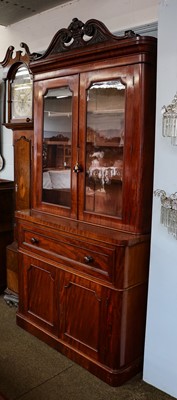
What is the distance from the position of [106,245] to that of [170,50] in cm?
106

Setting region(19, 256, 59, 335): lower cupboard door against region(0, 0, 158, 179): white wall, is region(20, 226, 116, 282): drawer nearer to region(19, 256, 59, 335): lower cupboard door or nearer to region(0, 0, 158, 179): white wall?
region(19, 256, 59, 335): lower cupboard door

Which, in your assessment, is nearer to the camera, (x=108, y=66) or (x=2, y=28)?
(x=108, y=66)

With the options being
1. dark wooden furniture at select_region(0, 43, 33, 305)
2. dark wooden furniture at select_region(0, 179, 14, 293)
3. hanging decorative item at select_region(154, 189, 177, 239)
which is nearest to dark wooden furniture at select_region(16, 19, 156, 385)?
hanging decorative item at select_region(154, 189, 177, 239)

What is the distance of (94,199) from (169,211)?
1.69 ft

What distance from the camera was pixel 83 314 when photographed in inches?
88.1

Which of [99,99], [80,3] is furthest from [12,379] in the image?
[80,3]

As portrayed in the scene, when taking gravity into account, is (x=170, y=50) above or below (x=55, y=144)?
above

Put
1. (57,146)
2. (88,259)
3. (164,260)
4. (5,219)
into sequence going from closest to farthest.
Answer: (164,260), (88,259), (57,146), (5,219)

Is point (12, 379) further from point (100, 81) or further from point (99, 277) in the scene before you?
point (100, 81)

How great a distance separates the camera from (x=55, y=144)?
8.16 feet

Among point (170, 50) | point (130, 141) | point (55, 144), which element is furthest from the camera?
point (55, 144)

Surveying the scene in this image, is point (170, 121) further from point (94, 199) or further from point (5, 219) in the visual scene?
point (5, 219)

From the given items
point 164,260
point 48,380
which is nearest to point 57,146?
point 164,260

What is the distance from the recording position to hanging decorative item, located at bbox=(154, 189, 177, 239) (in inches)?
75.0
